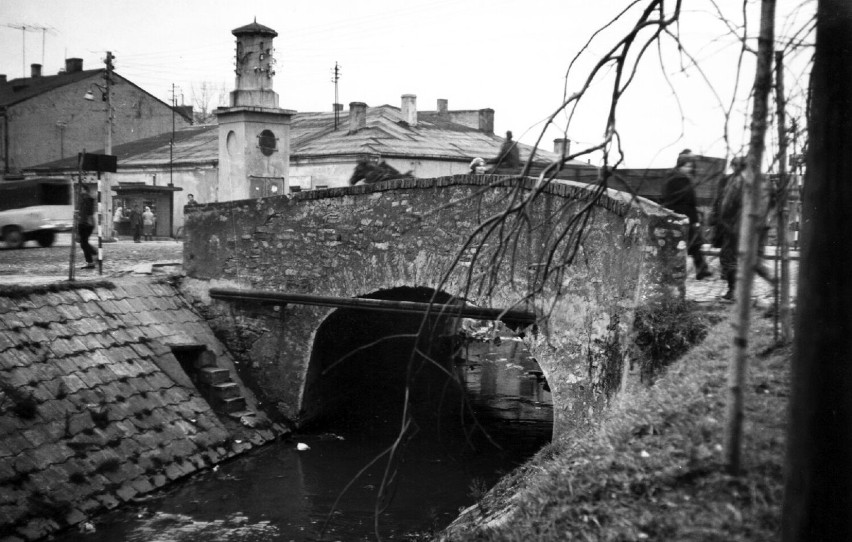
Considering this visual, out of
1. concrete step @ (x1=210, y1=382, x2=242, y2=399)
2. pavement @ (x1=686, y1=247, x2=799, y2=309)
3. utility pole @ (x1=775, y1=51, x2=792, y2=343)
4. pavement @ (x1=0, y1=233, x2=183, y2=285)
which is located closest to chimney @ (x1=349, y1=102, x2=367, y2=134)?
pavement @ (x1=0, y1=233, x2=183, y2=285)

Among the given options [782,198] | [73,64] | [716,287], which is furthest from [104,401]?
[73,64]

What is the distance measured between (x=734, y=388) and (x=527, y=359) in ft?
53.4

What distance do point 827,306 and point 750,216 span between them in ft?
2.77

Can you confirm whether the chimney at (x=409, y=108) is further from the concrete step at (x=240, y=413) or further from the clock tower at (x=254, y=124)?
the concrete step at (x=240, y=413)

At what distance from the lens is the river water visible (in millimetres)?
9219

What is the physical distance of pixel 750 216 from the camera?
14.0ft

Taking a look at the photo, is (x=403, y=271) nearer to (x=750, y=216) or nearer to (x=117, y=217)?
(x=750, y=216)

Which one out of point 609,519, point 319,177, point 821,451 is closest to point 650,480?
point 609,519

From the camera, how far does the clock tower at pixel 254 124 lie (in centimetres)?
2119

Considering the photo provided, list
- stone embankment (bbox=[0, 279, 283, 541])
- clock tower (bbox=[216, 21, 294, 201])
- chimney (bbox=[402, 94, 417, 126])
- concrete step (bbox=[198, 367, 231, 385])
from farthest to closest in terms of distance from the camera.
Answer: chimney (bbox=[402, 94, 417, 126]), clock tower (bbox=[216, 21, 294, 201]), concrete step (bbox=[198, 367, 231, 385]), stone embankment (bbox=[0, 279, 283, 541])

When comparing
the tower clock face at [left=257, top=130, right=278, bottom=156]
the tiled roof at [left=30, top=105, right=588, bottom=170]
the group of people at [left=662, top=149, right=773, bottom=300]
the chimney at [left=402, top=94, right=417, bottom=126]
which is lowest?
the group of people at [left=662, top=149, right=773, bottom=300]

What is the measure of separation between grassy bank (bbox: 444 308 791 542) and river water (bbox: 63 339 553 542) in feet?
5.55

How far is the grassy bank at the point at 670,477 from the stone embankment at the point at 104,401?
4.51 metres

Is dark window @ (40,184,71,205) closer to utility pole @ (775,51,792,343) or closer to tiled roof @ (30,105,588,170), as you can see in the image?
tiled roof @ (30,105,588,170)
